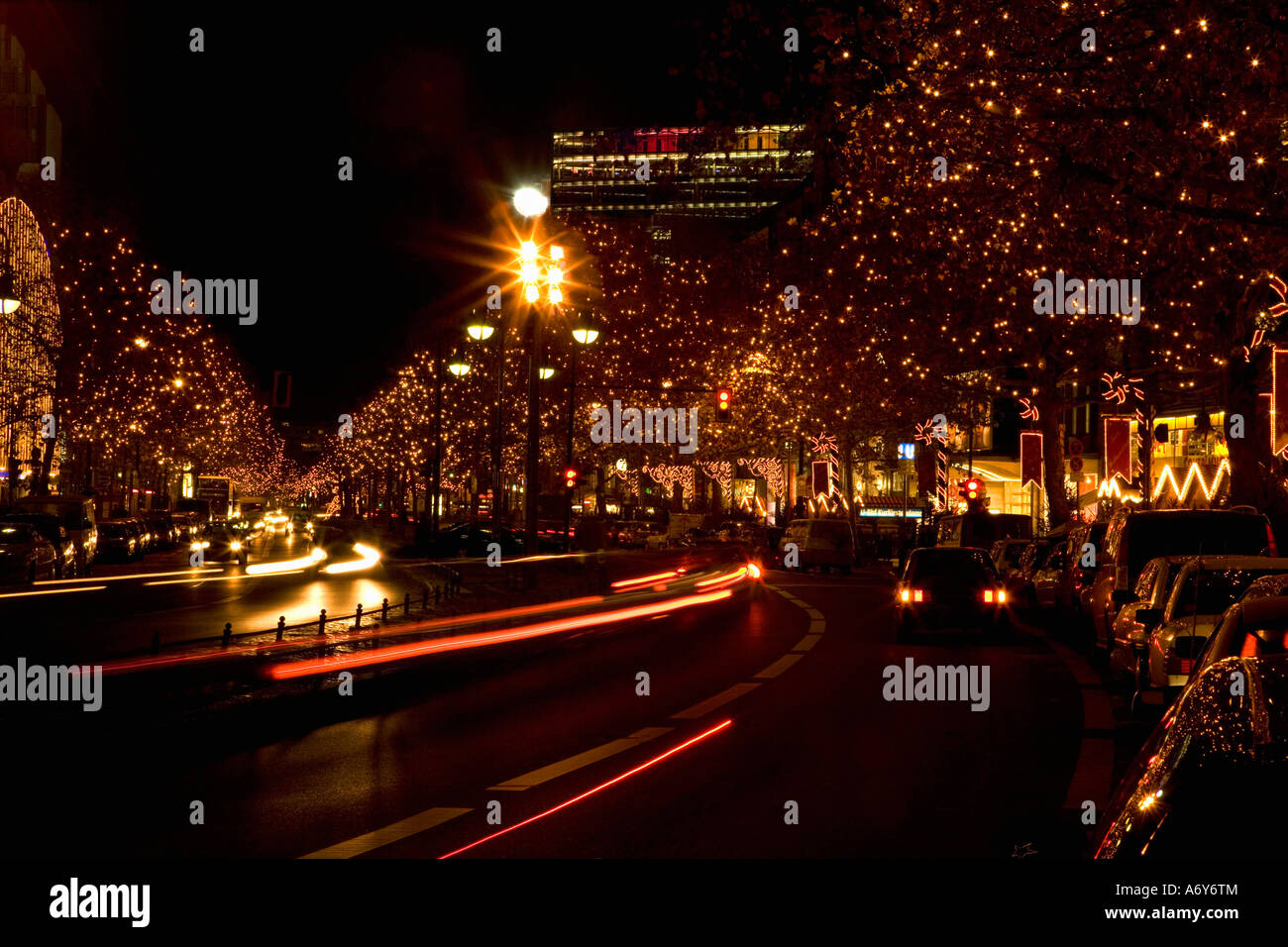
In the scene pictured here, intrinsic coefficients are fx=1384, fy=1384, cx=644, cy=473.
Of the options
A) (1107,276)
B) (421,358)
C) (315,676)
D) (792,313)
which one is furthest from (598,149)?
(315,676)

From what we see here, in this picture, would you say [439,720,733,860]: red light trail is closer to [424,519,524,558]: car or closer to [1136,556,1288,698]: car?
[1136,556,1288,698]: car

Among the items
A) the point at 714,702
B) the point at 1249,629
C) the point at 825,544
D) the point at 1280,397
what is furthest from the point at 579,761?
the point at 825,544

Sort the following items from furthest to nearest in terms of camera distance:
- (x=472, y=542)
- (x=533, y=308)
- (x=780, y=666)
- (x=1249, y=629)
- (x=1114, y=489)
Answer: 1. (x=472, y=542)
2. (x=1114, y=489)
3. (x=533, y=308)
4. (x=780, y=666)
5. (x=1249, y=629)

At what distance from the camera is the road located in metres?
7.84

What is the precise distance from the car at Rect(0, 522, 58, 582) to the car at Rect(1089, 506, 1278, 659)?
2268 cm

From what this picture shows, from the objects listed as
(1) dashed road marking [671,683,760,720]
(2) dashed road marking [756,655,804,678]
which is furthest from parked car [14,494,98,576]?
(1) dashed road marking [671,683,760,720]

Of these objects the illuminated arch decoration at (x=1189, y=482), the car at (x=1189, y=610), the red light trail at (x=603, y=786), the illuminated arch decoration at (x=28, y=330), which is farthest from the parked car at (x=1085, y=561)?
the illuminated arch decoration at (x=28, y=330)

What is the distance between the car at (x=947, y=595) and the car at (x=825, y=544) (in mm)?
30752

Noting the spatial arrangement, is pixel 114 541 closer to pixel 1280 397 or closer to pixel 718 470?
pixel 1280 397

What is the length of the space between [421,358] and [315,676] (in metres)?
80.6

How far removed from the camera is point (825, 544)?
5397 cm

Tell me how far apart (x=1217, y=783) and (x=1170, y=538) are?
16676mm

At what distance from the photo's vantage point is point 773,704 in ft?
48.6

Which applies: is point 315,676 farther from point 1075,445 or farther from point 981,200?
point 1075,445
